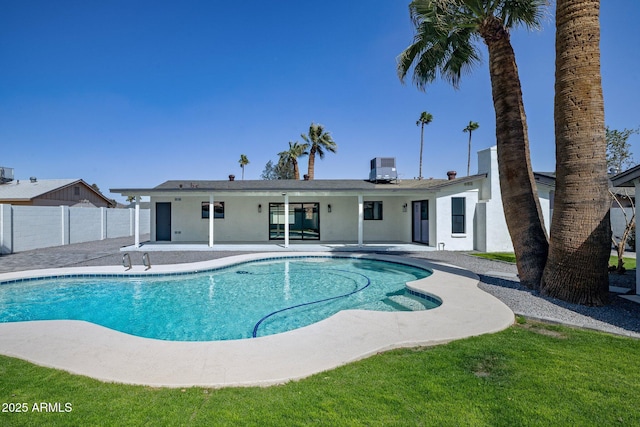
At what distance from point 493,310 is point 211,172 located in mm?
33075

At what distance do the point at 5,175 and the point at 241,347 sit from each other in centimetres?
3519

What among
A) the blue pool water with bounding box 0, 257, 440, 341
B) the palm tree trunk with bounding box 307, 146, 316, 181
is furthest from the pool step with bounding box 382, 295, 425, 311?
the palm tree trunk with bounding box 307, 146, 316, 181

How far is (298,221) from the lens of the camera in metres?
19.0

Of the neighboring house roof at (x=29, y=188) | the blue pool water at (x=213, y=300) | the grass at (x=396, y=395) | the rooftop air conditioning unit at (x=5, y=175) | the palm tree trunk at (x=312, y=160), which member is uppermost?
the palm tree trunk at (x=312, y=160)

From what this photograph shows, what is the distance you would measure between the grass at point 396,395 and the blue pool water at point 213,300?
2587mm

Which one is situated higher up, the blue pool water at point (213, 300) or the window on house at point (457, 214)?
the window on house at point (457, 214)

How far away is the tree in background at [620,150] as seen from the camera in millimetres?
27625

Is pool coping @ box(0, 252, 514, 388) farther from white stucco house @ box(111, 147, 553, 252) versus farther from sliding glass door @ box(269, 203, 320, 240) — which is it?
sliding glass door @ box(269, 203, 320, 240)

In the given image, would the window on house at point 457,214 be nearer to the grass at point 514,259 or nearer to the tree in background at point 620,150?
the grass at point 514,259

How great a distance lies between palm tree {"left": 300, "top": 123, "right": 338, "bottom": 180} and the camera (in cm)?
3338

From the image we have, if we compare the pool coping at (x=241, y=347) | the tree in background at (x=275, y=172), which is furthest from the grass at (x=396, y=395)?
the tree in background at (x=275, y=172)

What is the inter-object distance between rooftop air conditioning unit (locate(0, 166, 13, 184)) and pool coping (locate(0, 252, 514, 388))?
3135 cm

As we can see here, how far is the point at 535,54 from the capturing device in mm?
11781

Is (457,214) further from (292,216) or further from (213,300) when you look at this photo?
(213,300)
